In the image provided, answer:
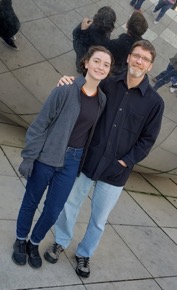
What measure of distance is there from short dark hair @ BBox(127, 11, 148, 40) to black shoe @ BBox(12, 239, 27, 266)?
1.77m

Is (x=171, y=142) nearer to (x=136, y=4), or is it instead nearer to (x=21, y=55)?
(x=136, y=4)

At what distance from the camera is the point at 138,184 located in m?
5.11

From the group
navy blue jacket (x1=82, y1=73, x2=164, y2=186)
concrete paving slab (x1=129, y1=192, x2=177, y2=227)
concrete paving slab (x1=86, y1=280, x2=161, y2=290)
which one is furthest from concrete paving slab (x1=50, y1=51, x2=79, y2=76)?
concrete paving slab (x1=129, y1=192, x2=177, y2=227)

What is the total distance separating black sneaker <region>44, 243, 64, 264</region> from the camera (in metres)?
3.09

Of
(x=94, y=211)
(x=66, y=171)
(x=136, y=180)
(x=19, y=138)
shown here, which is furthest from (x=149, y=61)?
(x=136, y=180)

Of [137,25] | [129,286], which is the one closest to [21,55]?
[137,25]

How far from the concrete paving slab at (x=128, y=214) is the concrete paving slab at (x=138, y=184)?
0.28 metres

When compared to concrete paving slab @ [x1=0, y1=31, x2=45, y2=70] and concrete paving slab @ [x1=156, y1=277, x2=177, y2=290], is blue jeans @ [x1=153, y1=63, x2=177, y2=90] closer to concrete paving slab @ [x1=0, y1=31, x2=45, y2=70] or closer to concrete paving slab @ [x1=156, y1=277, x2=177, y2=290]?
concrete paving slab @ [x1=0, y1=31, x2=45, y2=70]

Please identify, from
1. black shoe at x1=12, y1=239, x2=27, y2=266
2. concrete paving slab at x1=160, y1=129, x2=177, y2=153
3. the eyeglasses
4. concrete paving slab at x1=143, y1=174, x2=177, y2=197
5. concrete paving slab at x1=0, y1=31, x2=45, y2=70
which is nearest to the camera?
the eyeglasses

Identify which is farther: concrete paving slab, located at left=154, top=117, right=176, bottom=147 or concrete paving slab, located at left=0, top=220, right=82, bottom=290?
concrete paving slab, located at left=154, top=117, right=176, bottom=147

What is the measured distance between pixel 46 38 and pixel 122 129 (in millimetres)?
1188

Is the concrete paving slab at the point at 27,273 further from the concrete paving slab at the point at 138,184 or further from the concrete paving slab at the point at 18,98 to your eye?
the concrete paving slab at the point at 138,184

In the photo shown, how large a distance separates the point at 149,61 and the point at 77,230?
65.3 inches

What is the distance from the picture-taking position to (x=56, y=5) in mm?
3418
